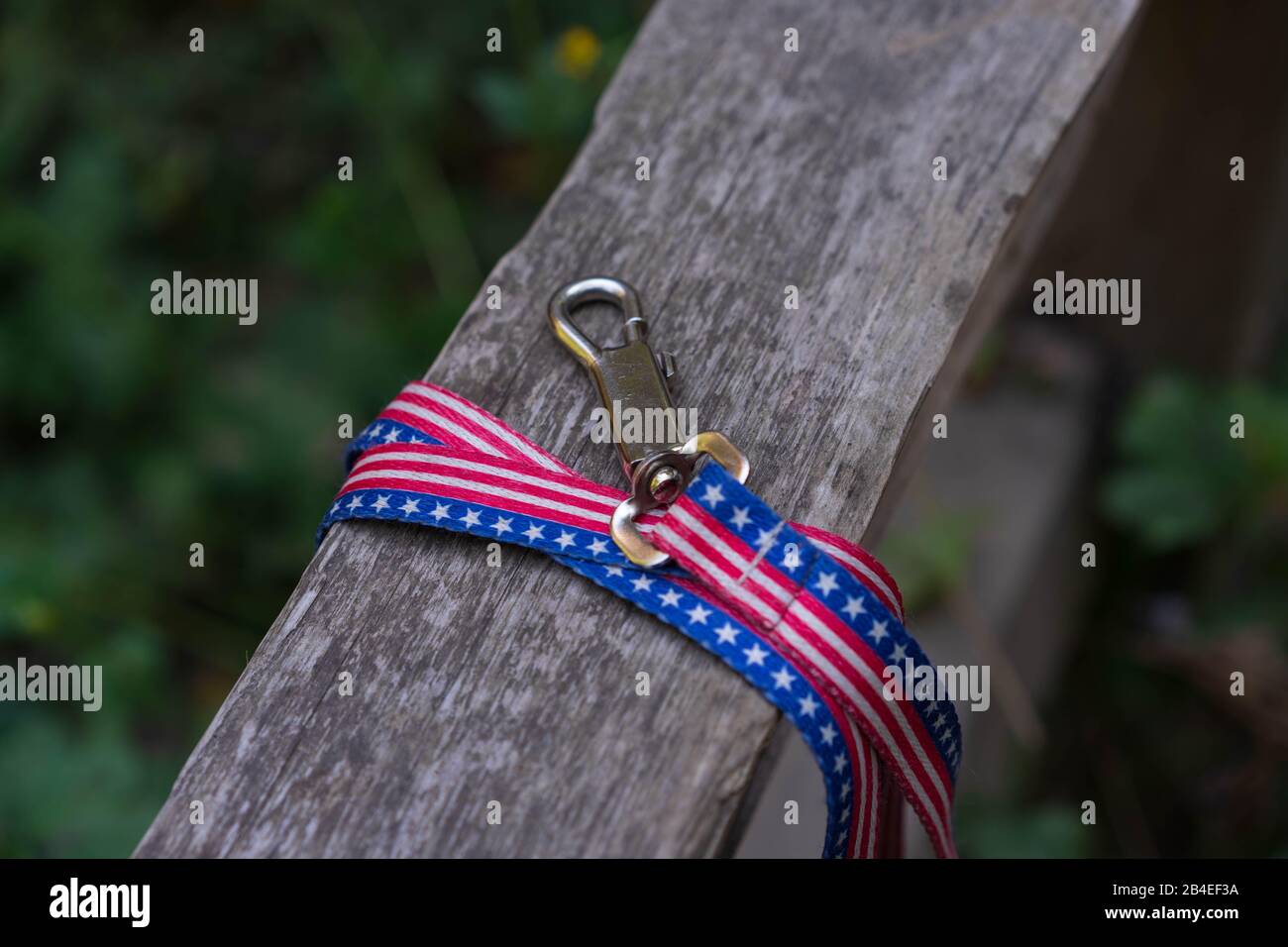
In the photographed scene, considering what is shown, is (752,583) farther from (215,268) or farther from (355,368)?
(215,268)

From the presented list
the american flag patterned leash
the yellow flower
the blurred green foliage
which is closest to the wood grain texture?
the american flag patterned leash

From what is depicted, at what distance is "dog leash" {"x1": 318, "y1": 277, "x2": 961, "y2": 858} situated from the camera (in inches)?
40.3

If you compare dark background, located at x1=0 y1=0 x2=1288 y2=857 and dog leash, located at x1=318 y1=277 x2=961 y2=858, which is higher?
dark background, located at x1=0 y1=0 x2=1288 y2=857

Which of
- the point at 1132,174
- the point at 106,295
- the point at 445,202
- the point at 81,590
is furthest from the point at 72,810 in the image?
the point at 1132,174

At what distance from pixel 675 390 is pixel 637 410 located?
0.08 meters

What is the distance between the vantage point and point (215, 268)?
3334mm

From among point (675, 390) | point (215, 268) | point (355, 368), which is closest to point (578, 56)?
point (355, 368)

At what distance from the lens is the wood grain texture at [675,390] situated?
0.99 metres

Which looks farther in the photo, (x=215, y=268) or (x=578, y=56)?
(x=215, y=268)

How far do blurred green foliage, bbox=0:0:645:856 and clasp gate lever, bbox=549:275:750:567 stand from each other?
47.8 inches

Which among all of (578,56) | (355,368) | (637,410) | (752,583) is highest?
(578,56)

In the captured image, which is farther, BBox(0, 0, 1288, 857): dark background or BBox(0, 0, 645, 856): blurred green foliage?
BBox(0, 0, 645, 856): blurred green foliage

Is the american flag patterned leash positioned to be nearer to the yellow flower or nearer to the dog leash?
the dog leash
